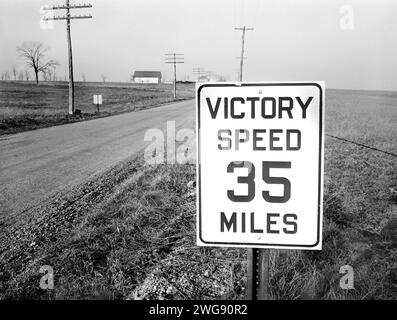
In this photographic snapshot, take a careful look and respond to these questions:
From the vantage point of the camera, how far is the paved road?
5953 millimetres

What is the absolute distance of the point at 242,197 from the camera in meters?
1.46

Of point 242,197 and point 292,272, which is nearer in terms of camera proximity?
point 242,197

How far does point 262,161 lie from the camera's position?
1.42 m

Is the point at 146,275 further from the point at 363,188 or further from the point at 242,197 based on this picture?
the point at 363,188

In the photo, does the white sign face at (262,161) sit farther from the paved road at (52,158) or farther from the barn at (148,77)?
the barn at (148,77)

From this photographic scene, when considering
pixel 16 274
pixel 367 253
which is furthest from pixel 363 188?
pixel 16 274

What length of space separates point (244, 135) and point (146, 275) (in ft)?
6.49

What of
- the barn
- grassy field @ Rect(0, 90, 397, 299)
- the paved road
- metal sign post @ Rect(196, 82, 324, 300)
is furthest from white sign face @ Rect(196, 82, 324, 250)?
the barn

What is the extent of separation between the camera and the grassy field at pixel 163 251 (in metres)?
2.80

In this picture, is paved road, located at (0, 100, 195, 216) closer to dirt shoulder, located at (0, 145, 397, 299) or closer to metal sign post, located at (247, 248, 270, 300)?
dirt shoulder, located at (0, 145, 397, 299)

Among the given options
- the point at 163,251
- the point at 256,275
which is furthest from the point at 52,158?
the point at 256,275

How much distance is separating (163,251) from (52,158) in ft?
19.7

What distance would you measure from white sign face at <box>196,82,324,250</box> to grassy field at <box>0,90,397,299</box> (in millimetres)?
1358

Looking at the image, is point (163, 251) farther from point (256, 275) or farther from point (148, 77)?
point (148, 77)
